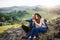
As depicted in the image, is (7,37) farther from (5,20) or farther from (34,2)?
(34,2)

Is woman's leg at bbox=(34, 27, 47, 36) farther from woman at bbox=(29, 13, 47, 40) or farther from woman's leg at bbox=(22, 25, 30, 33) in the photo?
woman's leg at bbox=(22, 25, 30, 33)

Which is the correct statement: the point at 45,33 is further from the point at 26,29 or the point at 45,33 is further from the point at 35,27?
the point at 26,29

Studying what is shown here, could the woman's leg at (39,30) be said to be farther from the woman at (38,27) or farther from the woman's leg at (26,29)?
the woman's leg at (26,29)

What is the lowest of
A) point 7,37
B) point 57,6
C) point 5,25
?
point 7,37

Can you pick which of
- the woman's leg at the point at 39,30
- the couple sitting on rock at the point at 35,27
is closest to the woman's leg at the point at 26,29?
the couple sitting on rock at the point at 35,27

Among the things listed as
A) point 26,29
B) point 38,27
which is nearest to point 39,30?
point 38,27

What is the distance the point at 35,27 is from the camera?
265cm

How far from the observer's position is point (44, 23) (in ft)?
8.74

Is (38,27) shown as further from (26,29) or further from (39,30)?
(26,29)

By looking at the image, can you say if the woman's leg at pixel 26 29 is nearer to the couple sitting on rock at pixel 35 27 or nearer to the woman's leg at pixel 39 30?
the couple sitting on rock at pixel 35 27

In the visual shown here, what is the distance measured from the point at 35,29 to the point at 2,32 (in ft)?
1.66

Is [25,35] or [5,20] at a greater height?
[5,20]

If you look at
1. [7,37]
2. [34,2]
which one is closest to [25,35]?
[7,37]

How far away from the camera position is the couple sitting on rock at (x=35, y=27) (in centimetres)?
264
